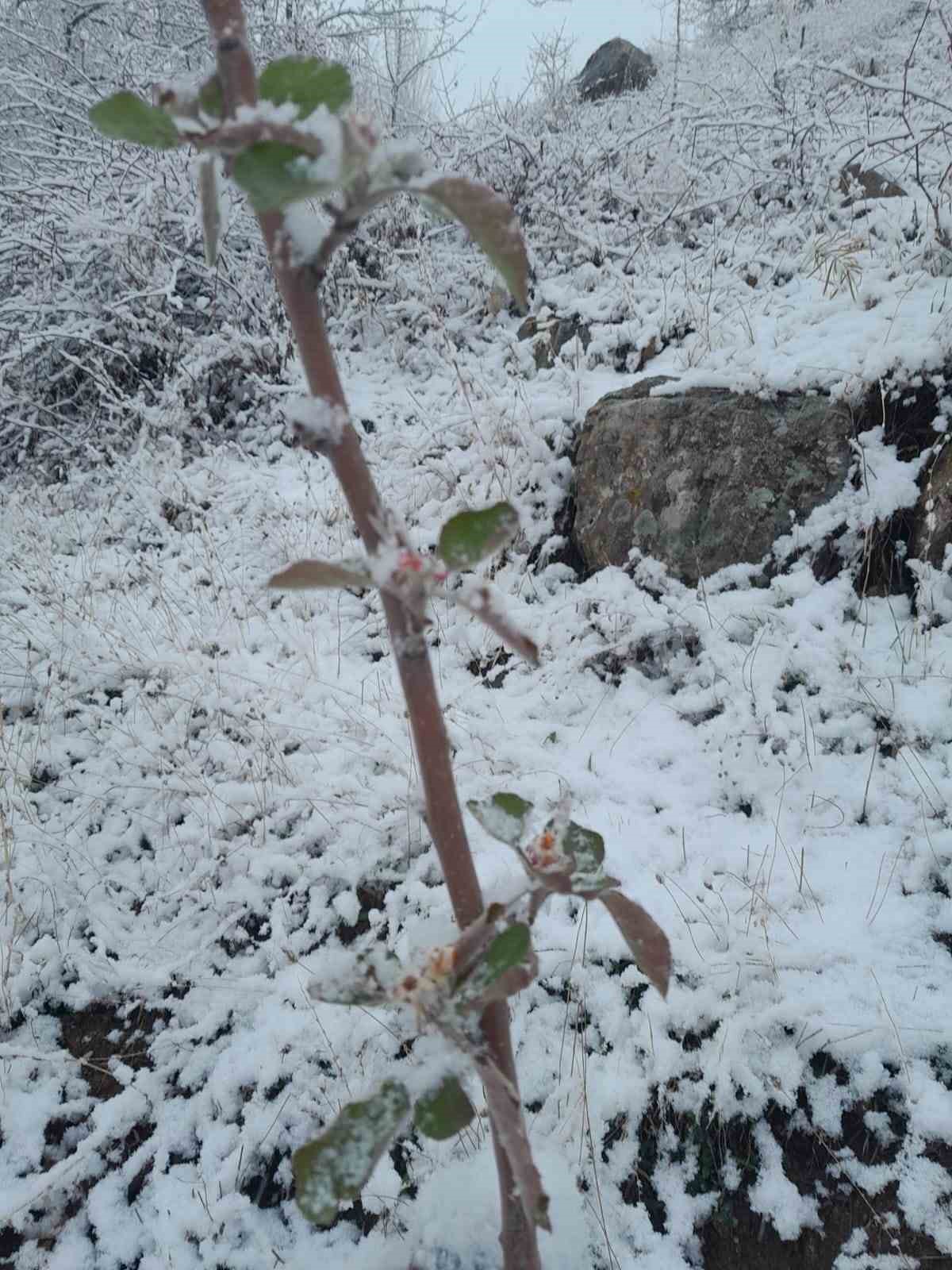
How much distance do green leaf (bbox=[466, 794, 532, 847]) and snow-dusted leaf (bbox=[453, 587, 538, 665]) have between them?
0.21 metres

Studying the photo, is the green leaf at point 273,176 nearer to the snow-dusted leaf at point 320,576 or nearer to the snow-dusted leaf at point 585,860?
the snow-dusted leaf at point 320,576

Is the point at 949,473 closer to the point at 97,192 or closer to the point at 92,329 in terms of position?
the point at 92,329

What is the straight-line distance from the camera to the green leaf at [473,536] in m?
0.50

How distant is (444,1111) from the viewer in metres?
0.53

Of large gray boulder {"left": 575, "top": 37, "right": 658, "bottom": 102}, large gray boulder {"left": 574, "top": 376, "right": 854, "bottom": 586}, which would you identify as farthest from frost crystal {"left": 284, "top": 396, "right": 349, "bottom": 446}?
large gray boulder {"left": 575, "top": 37, "right": 658, "bottom": 102}

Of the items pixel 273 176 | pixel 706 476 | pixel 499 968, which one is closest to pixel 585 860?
pixel 499 968

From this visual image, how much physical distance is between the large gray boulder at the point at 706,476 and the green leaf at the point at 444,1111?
233 cm

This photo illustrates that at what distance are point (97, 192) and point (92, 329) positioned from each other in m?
0.91

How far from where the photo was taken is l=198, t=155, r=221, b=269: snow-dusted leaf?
488 millimetres

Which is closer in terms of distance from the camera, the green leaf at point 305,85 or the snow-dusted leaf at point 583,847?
the green leaf at point 305,85

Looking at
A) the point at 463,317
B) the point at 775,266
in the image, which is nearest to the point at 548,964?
the point at 775,266

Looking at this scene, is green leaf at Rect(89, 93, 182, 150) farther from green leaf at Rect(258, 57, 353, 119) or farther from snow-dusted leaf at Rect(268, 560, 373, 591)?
snow-dusted leaf at Rect(268, 560, 373, 591)

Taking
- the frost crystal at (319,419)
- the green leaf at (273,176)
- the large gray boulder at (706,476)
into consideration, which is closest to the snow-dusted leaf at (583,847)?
the frost crystal at (319,419)

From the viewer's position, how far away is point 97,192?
4.77 m
